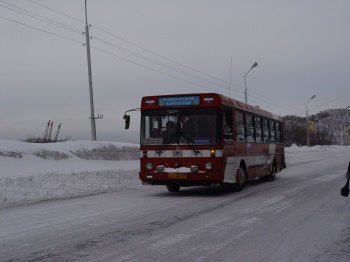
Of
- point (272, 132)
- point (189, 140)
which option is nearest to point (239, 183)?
point (189, 140)

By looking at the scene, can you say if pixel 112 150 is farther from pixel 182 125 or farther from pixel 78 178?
pixel 182 125

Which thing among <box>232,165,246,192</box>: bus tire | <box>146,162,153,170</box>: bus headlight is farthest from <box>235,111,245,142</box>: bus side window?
<box>146,162,153,170</box>: bus headlight

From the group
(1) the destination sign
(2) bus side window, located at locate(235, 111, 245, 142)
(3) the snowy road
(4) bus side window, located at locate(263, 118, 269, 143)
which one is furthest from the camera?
(4) bus side window, located at locate(263, 118, 269, 143)

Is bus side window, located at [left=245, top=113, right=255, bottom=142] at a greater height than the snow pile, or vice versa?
bus side window, located at [left=245, top=113, right=255, bottom=142]

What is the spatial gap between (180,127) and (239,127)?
8.67 feet

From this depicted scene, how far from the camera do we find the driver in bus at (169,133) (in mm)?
14453

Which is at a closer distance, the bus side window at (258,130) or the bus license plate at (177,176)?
the bus license plate at (177,176)

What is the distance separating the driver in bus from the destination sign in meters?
0.62

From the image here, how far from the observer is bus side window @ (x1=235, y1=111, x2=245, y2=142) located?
15803 mm

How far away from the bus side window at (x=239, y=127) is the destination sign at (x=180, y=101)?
1.96m

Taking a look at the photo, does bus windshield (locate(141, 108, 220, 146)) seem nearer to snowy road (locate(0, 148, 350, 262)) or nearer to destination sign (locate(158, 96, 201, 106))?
destination sign (locate(158, 96, 201, 106))

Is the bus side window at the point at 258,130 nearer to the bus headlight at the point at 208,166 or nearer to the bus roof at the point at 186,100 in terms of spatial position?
the bus roof at the point at 186,100

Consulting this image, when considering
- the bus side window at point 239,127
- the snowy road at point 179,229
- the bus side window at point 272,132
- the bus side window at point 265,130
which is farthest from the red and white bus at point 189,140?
the bus side window at point 272,132

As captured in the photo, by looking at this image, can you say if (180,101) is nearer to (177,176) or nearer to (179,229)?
(177,176)
